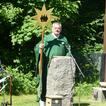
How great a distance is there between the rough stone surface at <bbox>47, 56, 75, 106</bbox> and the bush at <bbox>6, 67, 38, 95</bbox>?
3.28 metres

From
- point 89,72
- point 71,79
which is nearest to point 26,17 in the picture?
point 89,72

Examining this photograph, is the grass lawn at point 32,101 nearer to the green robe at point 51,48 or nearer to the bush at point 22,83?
the bush at point 22,83

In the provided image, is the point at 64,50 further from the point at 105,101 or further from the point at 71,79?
the point at 105,101

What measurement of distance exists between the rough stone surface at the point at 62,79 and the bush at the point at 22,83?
129 inches

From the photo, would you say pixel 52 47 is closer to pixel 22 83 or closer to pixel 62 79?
pixel 62 79

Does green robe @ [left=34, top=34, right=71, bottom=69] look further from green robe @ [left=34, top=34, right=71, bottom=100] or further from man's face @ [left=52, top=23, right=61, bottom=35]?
man's face @ [left=52, top=23, right=61, bottom=35]

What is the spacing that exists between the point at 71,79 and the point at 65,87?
0.72 ft

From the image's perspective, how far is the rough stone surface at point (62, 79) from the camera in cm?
1241

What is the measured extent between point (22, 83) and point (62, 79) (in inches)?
158

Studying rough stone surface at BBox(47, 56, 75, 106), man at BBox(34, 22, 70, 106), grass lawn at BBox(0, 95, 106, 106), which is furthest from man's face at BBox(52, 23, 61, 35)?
grass lawn at BBox(0, 95, 106, 106)

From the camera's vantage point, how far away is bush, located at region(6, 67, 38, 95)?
52.7 ft

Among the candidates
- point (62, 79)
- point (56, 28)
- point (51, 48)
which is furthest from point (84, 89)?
point (56, 28)

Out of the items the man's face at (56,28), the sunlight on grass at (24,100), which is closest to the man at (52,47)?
the man's face at (56,28)

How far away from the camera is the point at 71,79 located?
12.6m
